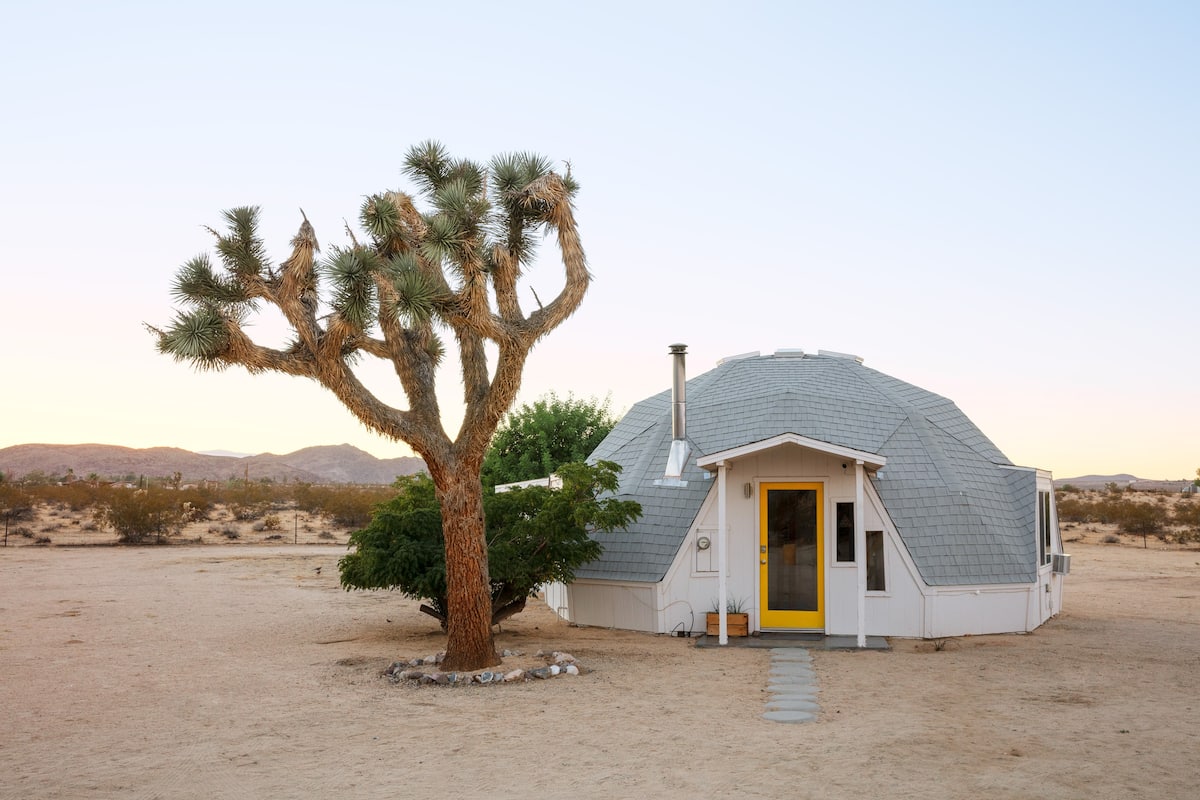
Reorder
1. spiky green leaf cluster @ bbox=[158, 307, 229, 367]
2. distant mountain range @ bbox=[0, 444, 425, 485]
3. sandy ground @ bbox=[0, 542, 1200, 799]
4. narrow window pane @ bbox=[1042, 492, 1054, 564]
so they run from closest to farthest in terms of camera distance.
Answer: sandy ground @ bbox=[0, 542, 1200, 799], spiky green leaf cluster @ bbox=[158, 307, 229, 367], narrow window pane @ bbox=[1042, 492, 1054, 564], distant mountain range @ bbox=[0, 444, 425, 485]

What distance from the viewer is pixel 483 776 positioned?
786 centimetres

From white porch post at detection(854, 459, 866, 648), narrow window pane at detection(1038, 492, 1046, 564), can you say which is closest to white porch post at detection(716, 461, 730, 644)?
white porch post at detection(854, 459, 866, 648)

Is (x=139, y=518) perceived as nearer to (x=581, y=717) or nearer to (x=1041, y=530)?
(x=581, y=717)

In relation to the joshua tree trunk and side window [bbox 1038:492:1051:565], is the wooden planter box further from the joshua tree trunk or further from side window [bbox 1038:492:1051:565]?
side window [bbox 1038:492:1051:565]

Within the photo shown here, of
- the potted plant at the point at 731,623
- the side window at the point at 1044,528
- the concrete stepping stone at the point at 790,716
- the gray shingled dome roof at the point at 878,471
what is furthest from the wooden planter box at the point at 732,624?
the side window at the point at 1044,528

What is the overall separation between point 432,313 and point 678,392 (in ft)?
20.1

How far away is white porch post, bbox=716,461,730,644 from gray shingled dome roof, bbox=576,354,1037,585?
744 mm

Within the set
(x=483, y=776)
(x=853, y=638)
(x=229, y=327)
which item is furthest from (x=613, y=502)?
(x=483, y=776)

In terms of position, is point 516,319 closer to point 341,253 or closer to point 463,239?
point 463,239

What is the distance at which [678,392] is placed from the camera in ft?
54.5

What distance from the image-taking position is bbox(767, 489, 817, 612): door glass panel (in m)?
15.2

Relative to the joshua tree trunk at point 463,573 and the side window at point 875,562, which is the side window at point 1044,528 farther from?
the joshua tree trunk at point 463,573

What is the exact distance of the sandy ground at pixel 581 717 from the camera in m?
7.66

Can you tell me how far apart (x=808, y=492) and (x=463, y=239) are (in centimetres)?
697
